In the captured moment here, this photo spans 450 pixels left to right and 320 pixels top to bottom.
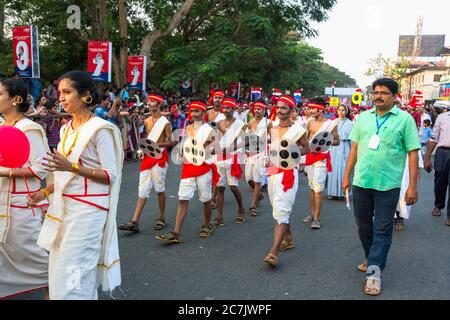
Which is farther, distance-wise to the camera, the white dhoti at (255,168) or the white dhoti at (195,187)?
the white dhoti at (255,168)

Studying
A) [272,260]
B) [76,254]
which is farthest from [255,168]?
[76,254]

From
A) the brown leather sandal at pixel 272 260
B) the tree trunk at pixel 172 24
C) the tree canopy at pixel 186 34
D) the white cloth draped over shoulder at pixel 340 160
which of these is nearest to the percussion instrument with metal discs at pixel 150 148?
the brown leather sandal at pixel 272 260

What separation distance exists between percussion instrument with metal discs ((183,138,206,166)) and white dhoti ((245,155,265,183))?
198 cm

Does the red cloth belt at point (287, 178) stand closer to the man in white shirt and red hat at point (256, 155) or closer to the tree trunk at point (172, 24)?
the man in white shirt and red hat at point (256, 155)

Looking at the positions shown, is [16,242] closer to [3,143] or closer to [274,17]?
[3,143]

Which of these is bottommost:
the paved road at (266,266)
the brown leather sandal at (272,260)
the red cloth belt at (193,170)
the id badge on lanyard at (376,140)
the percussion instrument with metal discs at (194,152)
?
the paved road at (266,266)

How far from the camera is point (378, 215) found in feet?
13.0

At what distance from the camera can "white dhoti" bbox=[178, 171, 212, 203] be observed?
5.41 meters

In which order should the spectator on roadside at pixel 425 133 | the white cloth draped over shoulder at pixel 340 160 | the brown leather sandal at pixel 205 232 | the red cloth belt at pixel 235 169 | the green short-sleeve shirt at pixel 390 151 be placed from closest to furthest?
the green short-sleeve shirt at pixel 390 151 → the brown leather sandal at pixel 205 232 → the red cloth belt at pixel 235 169 → the white cloth draped over shoulder at pixel 340 160 → the spectator on roadside at pixel 425 133

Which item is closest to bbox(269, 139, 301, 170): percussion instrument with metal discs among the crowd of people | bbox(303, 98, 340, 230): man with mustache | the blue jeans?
the crowd of people

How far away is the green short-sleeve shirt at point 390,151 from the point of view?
12.8ft

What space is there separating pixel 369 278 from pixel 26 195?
297cm

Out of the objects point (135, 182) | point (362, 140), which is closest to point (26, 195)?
point (362, 140)

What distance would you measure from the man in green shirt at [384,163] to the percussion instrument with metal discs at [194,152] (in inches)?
80.7
